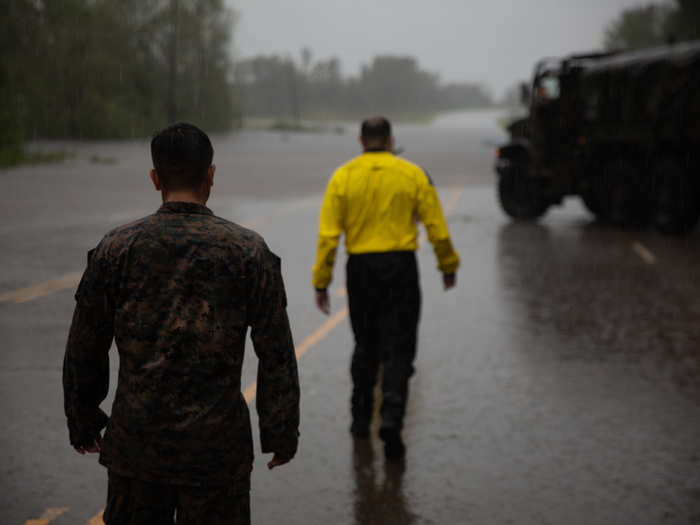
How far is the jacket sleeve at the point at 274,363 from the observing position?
2.99m

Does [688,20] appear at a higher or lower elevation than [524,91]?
higher

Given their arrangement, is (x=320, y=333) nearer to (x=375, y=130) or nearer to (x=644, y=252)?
(x=375, y=130)

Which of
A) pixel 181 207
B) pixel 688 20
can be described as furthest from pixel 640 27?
pixel 181 207

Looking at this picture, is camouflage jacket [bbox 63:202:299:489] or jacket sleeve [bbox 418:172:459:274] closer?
camouflage jacket [bbox 63:202:299:489]

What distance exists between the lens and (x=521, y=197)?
20.0 metres

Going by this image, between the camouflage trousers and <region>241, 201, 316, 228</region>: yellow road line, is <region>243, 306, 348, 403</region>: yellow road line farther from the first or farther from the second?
<region>241, 201, 316, 228</region>: yellow road line

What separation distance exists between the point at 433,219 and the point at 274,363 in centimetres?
296

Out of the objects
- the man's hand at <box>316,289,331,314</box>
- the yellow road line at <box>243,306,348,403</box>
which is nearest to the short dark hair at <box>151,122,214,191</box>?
the man's hand at <box>316,289,331,314</box>

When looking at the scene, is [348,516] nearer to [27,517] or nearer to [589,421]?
[27,517]

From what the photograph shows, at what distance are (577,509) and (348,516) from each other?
1053mm

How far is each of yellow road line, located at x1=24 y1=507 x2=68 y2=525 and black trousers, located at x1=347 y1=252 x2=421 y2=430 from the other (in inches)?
69.5

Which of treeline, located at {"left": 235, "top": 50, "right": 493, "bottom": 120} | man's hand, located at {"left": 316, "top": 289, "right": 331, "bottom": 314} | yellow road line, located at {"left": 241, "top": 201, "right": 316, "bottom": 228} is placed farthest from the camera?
treeline, located at {"left": 235, "top": 50, "right": 493, "bottom": 120}

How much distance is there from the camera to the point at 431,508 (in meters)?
4.86

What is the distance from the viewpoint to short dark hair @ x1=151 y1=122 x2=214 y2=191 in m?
2.95
